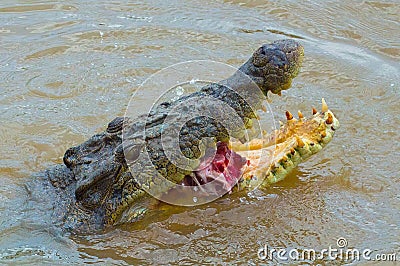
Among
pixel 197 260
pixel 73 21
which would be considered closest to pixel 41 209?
pixel 197 260

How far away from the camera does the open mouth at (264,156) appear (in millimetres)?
4129

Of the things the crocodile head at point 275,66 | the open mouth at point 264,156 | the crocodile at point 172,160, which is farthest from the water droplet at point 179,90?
the crocodile head at point 275,66

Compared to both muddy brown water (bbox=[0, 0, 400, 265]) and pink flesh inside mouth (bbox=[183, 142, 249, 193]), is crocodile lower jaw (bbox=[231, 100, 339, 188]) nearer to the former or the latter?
pink flesh inside mouth (bbox=[183, 142, 249, 193])

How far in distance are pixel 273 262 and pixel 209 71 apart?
11.0 feet

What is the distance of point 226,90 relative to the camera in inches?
151

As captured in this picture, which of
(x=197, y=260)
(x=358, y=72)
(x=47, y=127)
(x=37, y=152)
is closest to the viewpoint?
(x=197, y=260)

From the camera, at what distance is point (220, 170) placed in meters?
4.18

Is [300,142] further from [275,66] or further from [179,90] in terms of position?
[179,90]

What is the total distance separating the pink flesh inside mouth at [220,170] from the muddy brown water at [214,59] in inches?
11.7

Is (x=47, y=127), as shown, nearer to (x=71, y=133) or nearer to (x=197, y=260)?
(x=71, y=133)

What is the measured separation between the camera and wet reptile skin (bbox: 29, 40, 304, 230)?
378 cm

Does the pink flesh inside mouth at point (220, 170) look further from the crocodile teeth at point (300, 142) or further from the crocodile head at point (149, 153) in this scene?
the crocodile teeth at point (300, 142)

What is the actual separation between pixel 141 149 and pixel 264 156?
1.02m

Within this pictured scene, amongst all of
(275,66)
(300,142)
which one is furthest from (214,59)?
(275,66)
